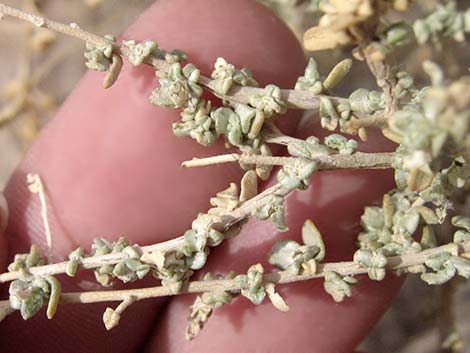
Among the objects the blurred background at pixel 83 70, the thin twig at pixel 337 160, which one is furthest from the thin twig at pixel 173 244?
the blurred background at pixel 83 70

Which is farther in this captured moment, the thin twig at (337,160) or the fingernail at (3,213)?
the fingernail at (3,213)

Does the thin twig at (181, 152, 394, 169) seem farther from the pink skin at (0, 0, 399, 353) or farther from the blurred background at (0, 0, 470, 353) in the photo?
the blurred background at (0, 0, 470, 353)

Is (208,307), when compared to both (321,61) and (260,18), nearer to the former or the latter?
(260,18)

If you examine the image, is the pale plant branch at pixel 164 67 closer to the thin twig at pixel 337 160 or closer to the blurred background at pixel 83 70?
the thin twig at pixel 337 160

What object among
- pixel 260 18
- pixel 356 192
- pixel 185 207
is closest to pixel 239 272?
pixel 185 207

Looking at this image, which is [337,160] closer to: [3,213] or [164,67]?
Answer: [164,67]

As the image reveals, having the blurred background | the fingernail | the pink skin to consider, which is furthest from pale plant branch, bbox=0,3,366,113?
the blurred background

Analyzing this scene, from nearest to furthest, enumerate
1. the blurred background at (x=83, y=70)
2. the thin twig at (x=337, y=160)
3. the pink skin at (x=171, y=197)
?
the thin twig at (x=337, y=160)
the pink skin at (x=171, y=197)
the blurred background at (x=83, y=70)
